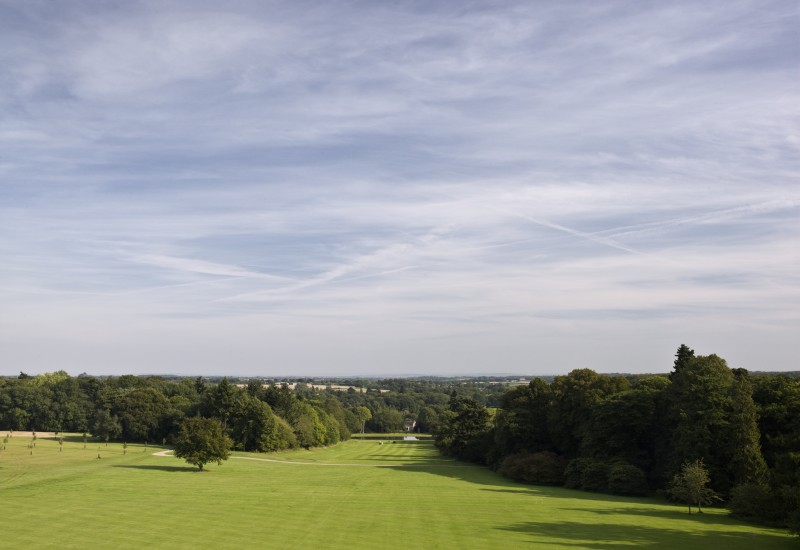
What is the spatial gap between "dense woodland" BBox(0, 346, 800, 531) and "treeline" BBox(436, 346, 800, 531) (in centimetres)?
11

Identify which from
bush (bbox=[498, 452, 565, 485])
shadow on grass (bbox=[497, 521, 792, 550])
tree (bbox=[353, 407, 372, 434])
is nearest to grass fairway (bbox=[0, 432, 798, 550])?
shadow on grass (bbox=[497, 521, 792, 550])

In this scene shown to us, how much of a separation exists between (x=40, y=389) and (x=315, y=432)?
6451 cm

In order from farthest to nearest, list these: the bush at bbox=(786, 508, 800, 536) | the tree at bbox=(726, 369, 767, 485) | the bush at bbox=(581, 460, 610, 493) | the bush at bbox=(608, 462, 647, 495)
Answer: the bush at bbox=(581, 460, 610, 493)
the bush at bbox=(608, 462, 647, 495)
the tree at bbox=(726, 369, 767, 485)
the bush at bbox=(786, 508, 800, 536)

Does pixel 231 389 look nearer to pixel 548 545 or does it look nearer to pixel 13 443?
pixel 13 443

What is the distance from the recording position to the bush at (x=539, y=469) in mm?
68000

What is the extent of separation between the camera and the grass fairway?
34.0 m

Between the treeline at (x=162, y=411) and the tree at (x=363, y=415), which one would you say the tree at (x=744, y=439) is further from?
the tree at (x=363, y=415)

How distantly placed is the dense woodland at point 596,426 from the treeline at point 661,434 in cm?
11

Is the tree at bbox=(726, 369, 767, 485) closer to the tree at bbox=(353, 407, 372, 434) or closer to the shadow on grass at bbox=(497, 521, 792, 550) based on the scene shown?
the shadow on grass at bbox=(497, 521, 792, 550)

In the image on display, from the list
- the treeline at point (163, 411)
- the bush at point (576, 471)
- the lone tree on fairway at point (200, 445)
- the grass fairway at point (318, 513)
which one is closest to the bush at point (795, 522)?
the grass fairway at point (318, 513)

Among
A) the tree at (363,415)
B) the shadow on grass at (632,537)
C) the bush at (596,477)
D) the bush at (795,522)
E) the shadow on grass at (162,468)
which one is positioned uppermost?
the bush at (795,522)

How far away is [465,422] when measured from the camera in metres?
92.4

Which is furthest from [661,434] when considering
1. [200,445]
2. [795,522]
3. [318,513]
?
[200,445]

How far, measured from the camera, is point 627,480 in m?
59.3
